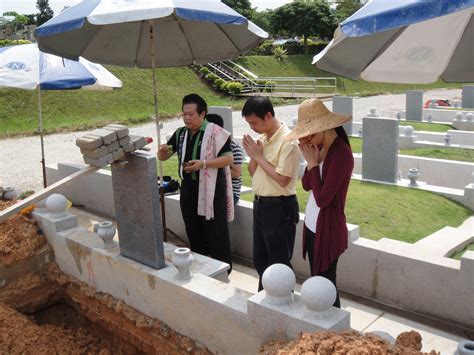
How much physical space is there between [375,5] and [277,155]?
1335 millimetres

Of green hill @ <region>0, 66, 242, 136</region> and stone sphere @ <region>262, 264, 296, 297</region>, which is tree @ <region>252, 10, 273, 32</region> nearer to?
green hill @ <region>0, 66, 242, 136</region>

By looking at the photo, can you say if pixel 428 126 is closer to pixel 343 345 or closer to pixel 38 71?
pixel 38 71

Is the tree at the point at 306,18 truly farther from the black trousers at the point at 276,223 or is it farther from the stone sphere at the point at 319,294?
the stone sphere at the point at 319,294

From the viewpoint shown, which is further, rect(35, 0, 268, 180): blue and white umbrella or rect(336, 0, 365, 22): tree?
rect(336, 0, 365, 22): tree

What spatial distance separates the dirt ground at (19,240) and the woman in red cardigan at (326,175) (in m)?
3.02

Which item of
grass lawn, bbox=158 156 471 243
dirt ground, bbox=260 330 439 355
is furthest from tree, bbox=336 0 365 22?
dirt ground, bbox=260 330 439 355

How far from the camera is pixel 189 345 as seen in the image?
3.67 meters

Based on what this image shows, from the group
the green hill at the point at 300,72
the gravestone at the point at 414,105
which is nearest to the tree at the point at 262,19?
the green hill at the point at 300,72

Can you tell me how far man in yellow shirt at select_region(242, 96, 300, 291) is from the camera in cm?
352

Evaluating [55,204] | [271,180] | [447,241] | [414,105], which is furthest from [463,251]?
[414,105]

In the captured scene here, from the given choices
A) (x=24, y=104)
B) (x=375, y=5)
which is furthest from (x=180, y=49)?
(x=24, y=104)

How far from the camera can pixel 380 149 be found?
25.0 feet

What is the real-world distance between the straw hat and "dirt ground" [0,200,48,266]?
2990 millimetres

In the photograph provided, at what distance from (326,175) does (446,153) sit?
757 cm
